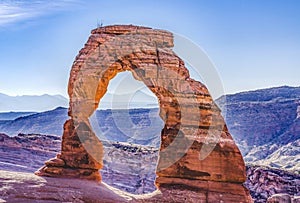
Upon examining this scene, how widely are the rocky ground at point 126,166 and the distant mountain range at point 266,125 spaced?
24599 millimetres

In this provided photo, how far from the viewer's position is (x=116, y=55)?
79.9 ft

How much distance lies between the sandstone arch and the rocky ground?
892 inches

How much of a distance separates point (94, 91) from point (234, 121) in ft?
250

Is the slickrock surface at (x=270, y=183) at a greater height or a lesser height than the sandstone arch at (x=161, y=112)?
lesser

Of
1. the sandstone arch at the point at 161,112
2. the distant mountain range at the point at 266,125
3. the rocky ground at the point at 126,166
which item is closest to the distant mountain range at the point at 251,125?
the distant mountain range at the point at 266,125

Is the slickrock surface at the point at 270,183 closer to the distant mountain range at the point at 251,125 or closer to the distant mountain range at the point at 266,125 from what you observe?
the distant mountain range at the point at 251,125

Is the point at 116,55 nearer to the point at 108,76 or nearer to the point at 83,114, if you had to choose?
the point at 108,76

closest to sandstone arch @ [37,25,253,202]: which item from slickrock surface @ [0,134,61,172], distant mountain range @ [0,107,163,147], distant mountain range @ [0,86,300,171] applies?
slickrock surface @ [0,134,61,172]

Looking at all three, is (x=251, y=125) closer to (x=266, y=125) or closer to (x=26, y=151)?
(x=266, y=125)

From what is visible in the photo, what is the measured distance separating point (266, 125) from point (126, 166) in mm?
44698

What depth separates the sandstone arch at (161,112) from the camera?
22844mm

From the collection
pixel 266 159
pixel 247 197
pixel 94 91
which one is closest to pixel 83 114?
pixel 94 91

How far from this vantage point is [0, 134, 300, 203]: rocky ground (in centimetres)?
4640

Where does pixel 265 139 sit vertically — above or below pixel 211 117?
below
